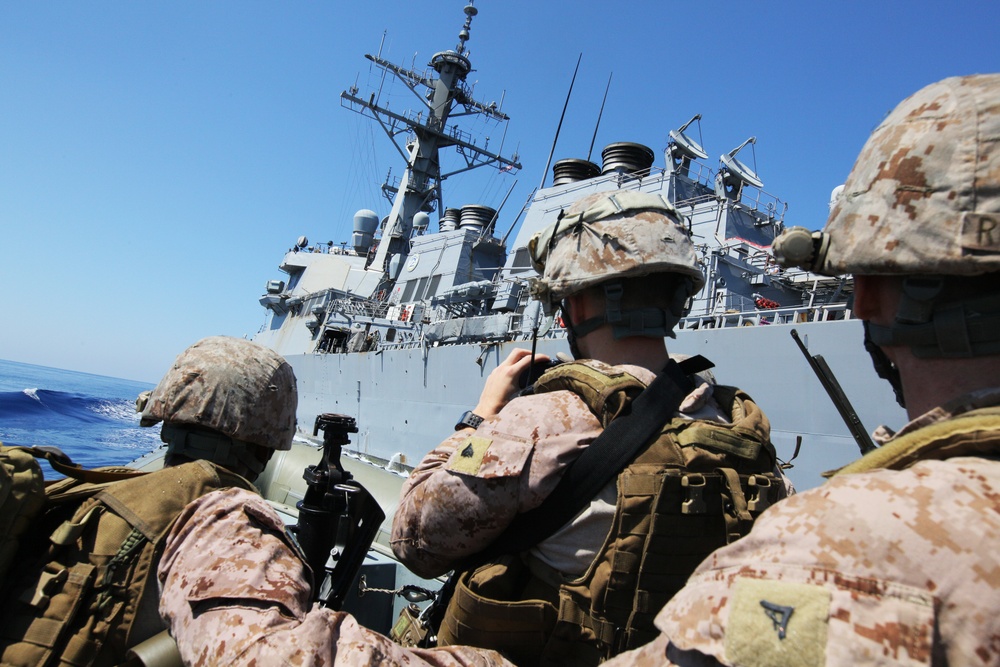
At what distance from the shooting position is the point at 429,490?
1.49 m

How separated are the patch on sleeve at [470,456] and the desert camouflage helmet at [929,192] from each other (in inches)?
30.9

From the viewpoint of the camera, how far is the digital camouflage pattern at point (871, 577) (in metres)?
0.64

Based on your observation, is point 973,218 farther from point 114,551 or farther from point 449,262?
point 449,262

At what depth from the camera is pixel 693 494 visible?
1.46 meters

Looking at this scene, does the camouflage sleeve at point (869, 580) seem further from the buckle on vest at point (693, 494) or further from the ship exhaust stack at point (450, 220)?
the ship exhaust stack at point (450, 220)

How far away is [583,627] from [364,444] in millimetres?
15386

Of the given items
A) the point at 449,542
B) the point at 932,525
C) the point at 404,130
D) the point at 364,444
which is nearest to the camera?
the point at 932,525

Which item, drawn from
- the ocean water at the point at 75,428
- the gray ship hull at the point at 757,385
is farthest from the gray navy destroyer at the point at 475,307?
the ocean water at the point at 75,428

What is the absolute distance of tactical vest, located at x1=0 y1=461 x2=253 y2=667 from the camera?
4.33 ft

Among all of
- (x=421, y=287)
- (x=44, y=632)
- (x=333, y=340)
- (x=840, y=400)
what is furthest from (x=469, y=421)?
(x=333, y=340)

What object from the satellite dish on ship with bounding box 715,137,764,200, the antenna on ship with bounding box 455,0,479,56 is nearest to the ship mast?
the antenna on ship with bounding box 455,0,479,56

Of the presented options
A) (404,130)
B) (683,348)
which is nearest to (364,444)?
(683,348)

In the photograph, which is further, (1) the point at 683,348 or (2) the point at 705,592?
(1) the point at 683,348

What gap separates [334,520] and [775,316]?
7.71m
